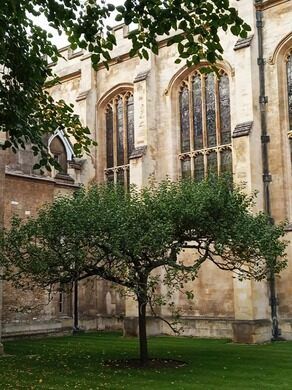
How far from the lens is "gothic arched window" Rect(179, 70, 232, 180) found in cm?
2411

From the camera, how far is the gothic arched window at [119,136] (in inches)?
1097

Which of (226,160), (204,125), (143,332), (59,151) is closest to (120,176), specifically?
(59,151)

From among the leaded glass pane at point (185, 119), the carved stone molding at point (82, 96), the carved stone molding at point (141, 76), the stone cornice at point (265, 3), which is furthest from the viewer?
the carved stone molding at point (82, 96)

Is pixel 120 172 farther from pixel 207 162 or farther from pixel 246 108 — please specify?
pixel 246 108

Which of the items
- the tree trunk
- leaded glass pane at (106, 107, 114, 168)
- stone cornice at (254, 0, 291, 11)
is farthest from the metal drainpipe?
leaded glass pane at (106, 107, 114, 168)

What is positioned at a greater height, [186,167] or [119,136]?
[119,136]

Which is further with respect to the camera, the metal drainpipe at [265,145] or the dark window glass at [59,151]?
the dark window glass at [59,151]

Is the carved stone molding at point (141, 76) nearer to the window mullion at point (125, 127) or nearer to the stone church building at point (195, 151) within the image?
the stone church building at point (195, 151)

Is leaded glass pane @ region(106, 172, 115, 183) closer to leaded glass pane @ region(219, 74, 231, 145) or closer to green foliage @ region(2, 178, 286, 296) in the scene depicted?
leaded glass pane @ region(219, 74, 231, 145)

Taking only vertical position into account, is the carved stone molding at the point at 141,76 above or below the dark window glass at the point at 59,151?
above

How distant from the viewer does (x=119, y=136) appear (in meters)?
28.4

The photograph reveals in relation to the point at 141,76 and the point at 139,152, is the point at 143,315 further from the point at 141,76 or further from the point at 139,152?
the point at 141,76

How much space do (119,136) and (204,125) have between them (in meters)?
5.42

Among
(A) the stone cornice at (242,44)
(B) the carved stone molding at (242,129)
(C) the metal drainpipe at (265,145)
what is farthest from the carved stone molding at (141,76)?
(B) the carved stone molding at (242,129)
